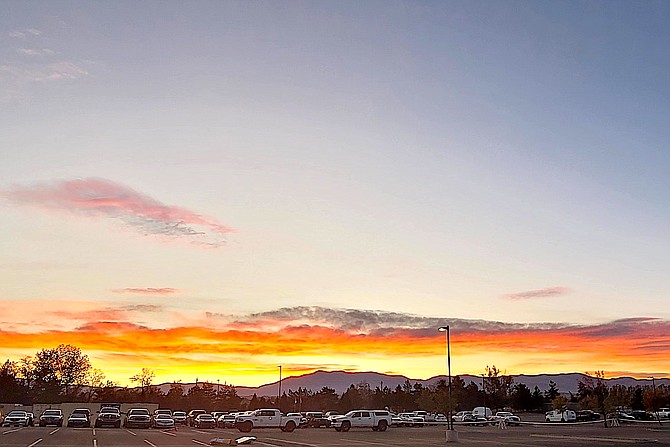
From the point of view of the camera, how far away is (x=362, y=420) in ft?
206

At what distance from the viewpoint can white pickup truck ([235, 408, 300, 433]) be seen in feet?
195

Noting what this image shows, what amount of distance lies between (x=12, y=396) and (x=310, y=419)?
70886mm

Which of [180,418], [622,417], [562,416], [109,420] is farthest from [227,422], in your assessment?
[622,417]

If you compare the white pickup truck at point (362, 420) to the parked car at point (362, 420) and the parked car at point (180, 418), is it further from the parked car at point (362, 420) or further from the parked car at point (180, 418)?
the parked car at point (180, 418)

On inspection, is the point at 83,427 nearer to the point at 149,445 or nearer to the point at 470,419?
the point at 149,445

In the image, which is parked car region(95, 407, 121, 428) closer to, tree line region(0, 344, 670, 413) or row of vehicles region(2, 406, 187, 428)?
row of vehicles region(2, 406, 187, 428)

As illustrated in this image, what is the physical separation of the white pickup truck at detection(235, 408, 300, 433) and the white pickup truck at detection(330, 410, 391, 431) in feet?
13.2

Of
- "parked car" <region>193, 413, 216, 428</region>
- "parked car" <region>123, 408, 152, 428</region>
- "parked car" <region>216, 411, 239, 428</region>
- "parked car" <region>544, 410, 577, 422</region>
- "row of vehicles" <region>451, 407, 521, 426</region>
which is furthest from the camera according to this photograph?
"parked car" <region>544, 410, 577, 422</region>

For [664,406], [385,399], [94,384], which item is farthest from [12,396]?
[664,406]

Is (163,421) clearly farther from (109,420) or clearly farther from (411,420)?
(411,420)

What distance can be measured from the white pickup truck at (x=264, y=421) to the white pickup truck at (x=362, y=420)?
158 inches

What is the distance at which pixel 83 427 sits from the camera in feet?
213

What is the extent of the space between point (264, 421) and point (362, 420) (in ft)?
28.5

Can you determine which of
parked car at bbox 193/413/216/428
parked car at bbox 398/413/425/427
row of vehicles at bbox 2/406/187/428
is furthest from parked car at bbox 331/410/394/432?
parked car at bbox 398/413/425/427
